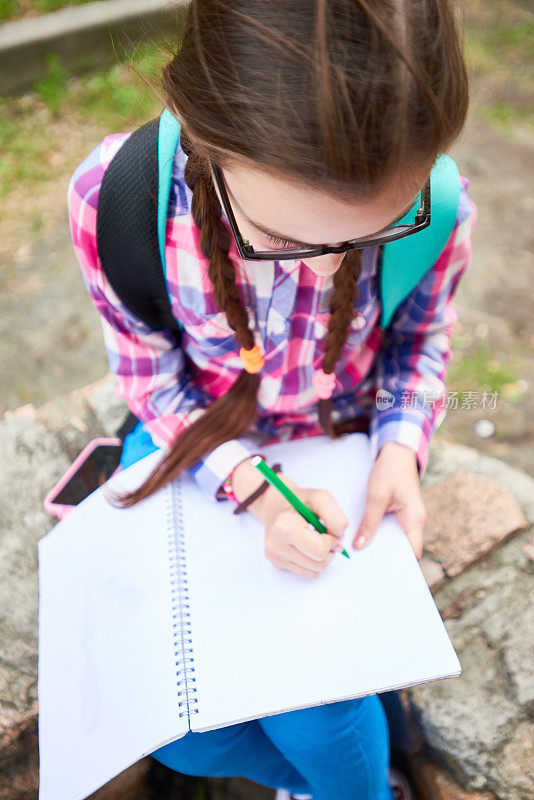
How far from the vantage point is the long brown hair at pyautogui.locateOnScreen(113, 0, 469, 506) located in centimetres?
61

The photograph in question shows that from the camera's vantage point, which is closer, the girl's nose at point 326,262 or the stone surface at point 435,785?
the girl's nose at point 326,262

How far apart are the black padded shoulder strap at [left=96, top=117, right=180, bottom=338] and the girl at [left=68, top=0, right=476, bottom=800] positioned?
29mm

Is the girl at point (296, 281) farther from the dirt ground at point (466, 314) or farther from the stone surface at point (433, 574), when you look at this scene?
the dirt ground at point (466, 314)

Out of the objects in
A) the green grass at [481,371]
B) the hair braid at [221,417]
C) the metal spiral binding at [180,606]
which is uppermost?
the hair braid at [221,417]

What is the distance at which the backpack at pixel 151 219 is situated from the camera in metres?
0.94

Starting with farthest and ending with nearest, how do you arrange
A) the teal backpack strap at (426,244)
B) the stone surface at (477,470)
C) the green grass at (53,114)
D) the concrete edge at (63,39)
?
the concrete edge at (63,39), the green grass at (53,114), the stone surface at (477,470), the teal backpack strap at (426,244)

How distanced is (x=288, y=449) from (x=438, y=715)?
609mm

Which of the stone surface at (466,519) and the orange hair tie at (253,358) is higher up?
the orange hair tie at (253,358)

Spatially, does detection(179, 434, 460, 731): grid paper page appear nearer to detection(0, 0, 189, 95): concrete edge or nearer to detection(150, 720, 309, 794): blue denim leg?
detection(150, 720, 309, 794): blue denim leg

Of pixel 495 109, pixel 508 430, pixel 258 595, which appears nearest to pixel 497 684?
pixel 258 595

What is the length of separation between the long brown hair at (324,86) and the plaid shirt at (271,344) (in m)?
0.26

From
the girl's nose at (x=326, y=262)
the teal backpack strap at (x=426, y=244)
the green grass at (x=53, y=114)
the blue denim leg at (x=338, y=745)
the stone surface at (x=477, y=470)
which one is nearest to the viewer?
the girl's nose at (x=326, y=262)

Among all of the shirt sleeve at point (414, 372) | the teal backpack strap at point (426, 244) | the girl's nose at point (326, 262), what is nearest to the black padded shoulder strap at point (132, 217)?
the girl's nose at point (326, 262)

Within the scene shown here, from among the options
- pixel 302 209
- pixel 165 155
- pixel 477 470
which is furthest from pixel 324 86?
pixel 477 470
